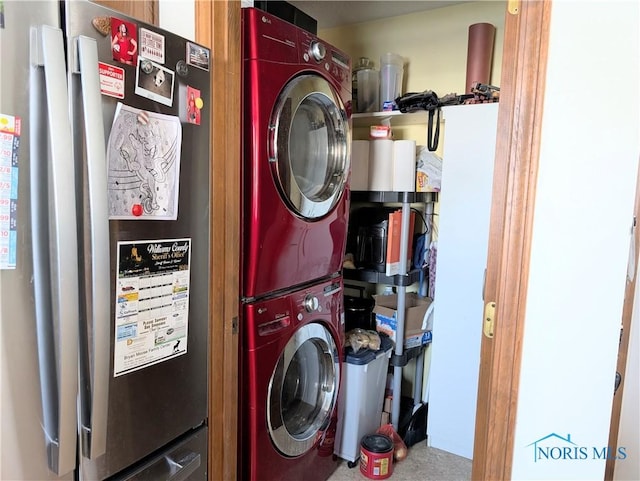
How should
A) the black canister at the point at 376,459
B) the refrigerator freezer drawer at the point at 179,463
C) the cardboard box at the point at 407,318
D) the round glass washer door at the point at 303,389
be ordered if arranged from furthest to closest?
1. the cardboard box at the point at 407,318
2. the black canister at the point at 376,459
3. the round glass washer door at the point at 303,389
4. the refrigerator freezer drawer at the point at 179,463

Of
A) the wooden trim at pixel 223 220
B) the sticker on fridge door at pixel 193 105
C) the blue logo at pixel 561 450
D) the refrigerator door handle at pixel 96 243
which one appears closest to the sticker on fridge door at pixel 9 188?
the refrigerator door handle at pixel 96 243

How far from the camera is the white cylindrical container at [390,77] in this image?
247cm

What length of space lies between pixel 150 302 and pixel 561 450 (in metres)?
1.06

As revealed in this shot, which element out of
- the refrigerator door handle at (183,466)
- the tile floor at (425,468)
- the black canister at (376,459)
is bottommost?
the tile floor at (425,468)

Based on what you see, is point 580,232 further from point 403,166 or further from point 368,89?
point 368,89

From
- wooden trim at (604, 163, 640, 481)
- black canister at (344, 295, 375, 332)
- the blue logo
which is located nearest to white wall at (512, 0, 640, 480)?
the blue logo

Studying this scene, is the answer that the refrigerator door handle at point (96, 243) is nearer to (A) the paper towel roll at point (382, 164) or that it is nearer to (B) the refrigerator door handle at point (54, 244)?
(B) the refrigerator door handle at point (54, 244)

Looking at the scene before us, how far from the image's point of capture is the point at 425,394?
270 centimetres

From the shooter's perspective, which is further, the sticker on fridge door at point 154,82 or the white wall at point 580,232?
the sticker on fridge door at point 154,82

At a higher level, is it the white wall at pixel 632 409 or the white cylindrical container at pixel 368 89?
the white cylindrical container at pixel 368 89

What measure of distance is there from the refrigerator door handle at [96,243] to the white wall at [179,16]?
452mm

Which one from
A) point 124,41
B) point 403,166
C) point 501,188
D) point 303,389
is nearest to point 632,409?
point 501,188

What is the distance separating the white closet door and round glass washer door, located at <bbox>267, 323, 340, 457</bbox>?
71cm

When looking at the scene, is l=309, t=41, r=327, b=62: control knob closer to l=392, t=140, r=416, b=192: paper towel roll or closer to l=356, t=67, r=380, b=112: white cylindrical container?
l=392, t=140, r=416, b=192: paper towel roll
